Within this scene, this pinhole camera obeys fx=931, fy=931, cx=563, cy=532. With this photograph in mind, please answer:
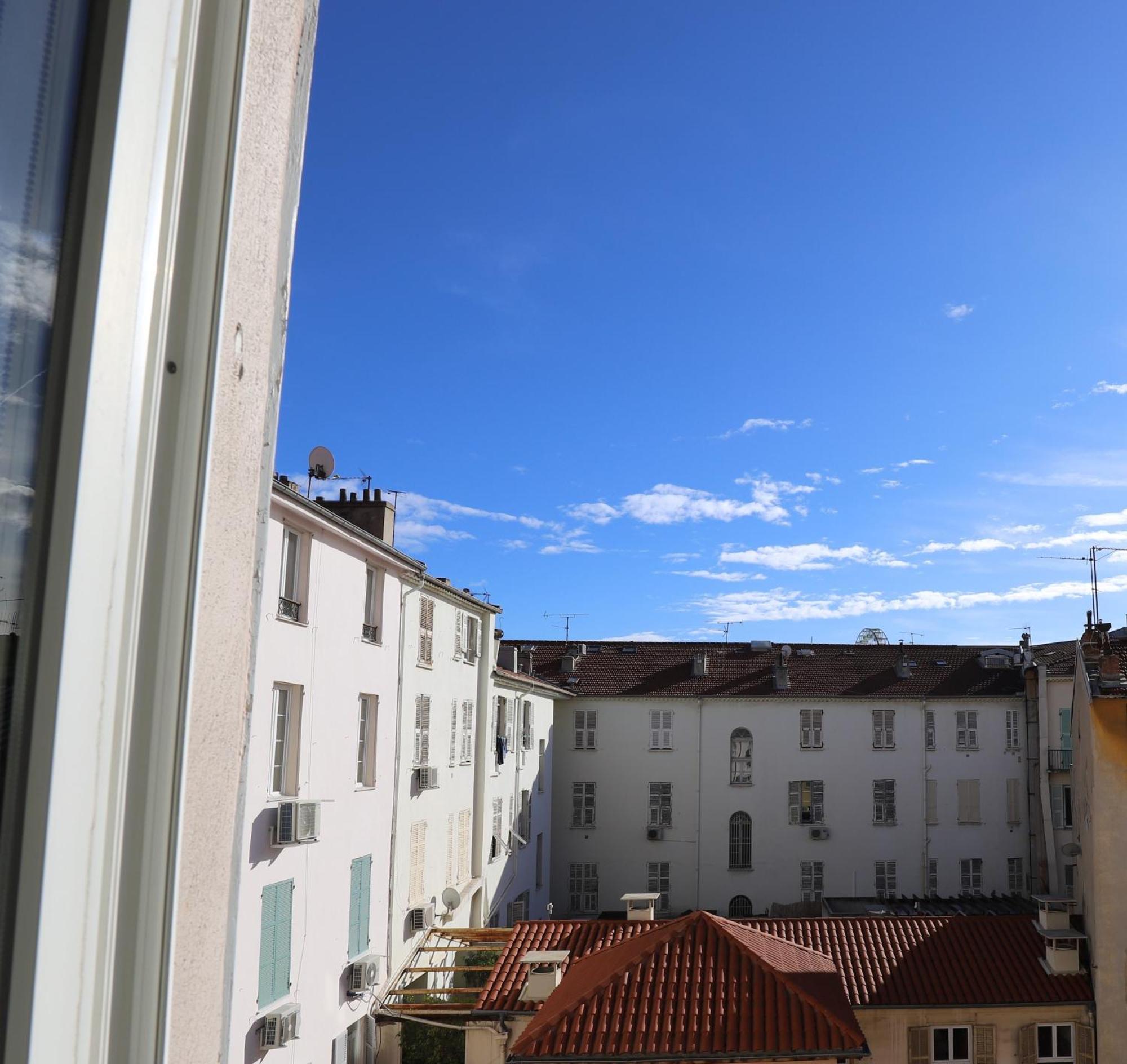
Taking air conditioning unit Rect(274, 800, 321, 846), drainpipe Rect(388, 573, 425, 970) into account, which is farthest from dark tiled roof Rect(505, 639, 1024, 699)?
air conditioning unit Rect(274, 800, 321, 846)

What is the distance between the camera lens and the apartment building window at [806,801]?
33875 millimetres

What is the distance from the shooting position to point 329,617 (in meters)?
14.4

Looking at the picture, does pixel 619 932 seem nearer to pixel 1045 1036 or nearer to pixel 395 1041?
pixel 395 1041

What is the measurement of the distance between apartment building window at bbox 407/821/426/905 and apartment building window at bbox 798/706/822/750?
753 inches

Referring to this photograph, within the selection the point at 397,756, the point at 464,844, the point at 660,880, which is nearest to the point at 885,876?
the point at 660,880

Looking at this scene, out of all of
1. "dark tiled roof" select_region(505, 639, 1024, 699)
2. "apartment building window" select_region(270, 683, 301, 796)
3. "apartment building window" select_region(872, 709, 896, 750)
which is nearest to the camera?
"apartment building window" select_region(270, 683, 301, 796)

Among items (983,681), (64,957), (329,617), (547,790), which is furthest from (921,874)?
(64,957)

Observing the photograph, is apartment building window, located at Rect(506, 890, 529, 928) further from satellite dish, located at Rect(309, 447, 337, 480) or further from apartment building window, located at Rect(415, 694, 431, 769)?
satellite dish, located at Rect(309, 447, 337, 480)

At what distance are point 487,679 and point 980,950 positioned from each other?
12463mm

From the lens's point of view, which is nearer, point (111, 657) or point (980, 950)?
point (111, 657)

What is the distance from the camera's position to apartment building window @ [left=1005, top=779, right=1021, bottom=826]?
34.0 metres

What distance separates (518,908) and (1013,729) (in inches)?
770

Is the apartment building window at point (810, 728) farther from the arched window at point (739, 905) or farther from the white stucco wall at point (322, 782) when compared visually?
the white stucco wall at point (322, 782)

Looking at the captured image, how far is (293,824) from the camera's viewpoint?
12.4 m
